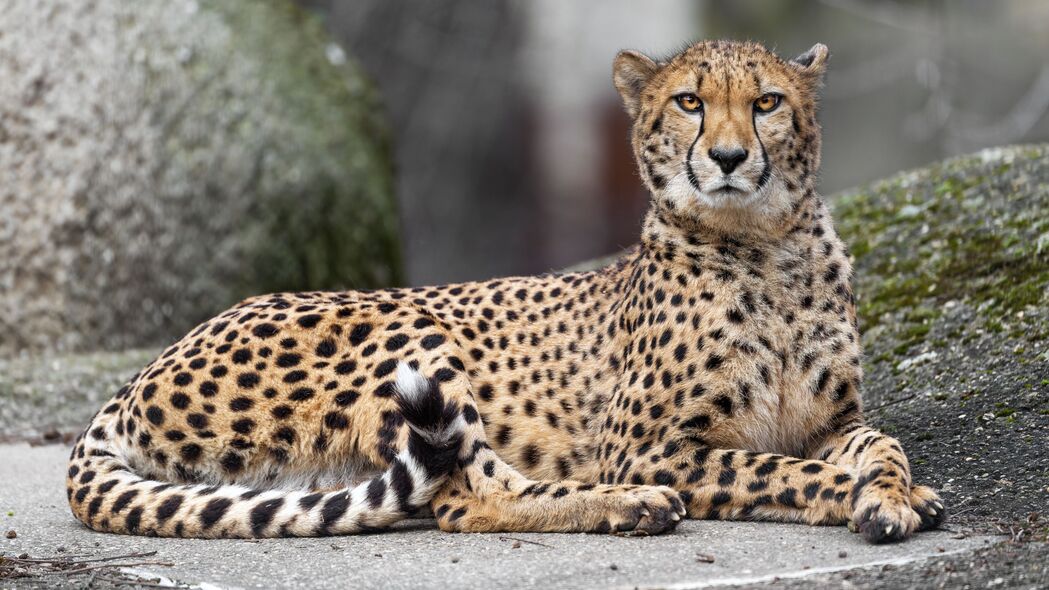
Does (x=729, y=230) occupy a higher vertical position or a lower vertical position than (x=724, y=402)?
higher

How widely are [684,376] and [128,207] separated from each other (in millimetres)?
4422

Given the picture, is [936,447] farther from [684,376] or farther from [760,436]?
[684,376]

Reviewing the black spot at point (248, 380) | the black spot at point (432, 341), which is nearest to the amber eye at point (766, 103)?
the black spot at point (432, 341)

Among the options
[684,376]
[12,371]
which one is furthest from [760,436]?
[12,371]

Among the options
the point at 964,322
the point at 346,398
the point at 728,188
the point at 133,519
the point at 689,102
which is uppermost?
the point at 689,102

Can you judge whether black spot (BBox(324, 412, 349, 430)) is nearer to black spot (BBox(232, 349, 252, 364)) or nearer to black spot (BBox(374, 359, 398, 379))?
black spot (BBox(374, 359, 398, 379))

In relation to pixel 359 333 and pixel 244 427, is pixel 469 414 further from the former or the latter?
pixel 244 427

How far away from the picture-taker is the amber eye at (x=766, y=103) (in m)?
3.68

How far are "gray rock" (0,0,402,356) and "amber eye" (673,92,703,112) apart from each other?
413 centimetres

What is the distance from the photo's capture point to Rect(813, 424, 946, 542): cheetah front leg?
3.15 meters

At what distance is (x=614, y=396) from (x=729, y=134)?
0.88 meters

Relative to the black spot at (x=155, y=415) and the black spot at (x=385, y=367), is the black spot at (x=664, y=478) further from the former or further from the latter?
the black spot at (x=155, y=415)

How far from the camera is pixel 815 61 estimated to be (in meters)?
3.98

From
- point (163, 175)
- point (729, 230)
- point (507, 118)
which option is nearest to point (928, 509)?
point (729, 230)
